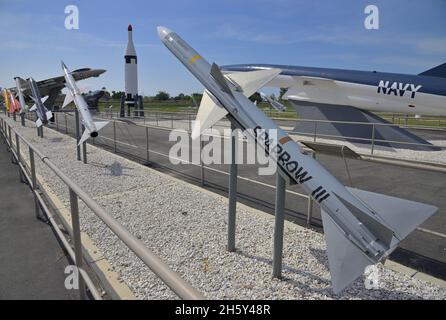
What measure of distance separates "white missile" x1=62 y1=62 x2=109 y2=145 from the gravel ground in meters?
2.89

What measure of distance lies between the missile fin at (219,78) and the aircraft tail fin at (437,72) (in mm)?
13302

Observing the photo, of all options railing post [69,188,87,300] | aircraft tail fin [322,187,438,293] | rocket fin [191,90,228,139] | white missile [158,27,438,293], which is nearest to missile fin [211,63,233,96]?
white missile [158,27,438,293]

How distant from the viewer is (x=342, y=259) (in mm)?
3055

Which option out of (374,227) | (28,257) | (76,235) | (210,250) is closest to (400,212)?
(374,227)

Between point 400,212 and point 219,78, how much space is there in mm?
2626

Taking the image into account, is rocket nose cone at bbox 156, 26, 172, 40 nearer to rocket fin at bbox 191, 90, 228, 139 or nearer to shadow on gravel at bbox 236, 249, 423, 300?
rocket fin at bbox 191, 90, 228, 139

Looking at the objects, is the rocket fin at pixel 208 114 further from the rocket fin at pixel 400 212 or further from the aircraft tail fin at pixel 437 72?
the aircraft tail fin at pixel 437 72

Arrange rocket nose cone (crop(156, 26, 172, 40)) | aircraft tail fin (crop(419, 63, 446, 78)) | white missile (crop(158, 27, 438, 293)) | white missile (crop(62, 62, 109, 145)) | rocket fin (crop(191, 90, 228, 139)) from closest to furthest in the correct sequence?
white missile (crop(158, 27, 438, 293))
rocket fin (crop(191, 90, 228, 139))
rocket nose cone (crop(156, 26, 172, 40))
white missile (crop(62, 62, 109, 145))
aircraft tail fin (crop(419, 63, 446, 78))

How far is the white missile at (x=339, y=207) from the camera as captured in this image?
10.1ft

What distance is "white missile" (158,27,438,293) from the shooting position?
10.1 feet

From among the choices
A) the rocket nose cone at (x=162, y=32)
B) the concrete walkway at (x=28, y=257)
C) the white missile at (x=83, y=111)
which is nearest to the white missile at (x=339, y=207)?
the rocket nose cone at (x=162, y=32)

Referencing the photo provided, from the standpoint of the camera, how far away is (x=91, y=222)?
5.27 metres

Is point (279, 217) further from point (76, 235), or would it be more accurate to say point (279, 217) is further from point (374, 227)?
point (76, 235)
